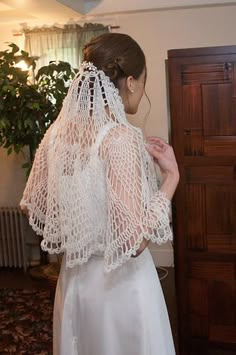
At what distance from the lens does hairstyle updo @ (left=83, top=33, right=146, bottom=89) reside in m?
1.14

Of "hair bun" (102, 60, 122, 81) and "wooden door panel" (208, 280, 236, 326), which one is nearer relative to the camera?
"hair bun" (102, 60, 122, 81)

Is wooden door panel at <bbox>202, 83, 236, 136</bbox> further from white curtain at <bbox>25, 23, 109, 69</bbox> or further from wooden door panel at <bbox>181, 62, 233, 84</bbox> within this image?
white curtain at <bbox>25, 23, 109, 69</bbox>

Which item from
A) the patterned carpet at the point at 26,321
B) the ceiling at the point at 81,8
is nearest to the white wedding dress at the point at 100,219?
the patterned carpet at the point at 26,321

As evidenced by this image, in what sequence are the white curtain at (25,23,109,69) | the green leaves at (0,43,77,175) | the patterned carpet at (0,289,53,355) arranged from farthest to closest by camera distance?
1. the white curtain at (25,23,109,69)
2. the green leaves at (0,43,77,175)
3. the patterned carpet at (0,289,53,355)

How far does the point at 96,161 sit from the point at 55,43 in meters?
2.71

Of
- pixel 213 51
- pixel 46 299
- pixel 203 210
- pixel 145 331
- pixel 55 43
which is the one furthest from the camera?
pixel 55 43

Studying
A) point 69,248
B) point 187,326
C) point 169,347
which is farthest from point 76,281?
point 187,326

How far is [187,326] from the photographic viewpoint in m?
2.22

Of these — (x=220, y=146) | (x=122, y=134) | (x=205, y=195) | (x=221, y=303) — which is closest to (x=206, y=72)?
(x=220, y=146)

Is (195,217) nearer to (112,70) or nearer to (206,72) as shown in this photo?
(206,72)

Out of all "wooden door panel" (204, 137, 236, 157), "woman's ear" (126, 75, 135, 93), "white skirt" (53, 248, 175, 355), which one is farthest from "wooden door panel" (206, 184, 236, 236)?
"woman's ear" (126, 75, 135, 93)

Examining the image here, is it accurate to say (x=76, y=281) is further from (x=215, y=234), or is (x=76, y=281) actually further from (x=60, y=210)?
(x=215, y=234)

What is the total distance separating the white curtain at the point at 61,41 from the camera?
347cm

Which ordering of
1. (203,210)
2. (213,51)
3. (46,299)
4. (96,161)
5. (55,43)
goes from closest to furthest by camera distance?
(96,161)
(213,51)
(203,210)
(46,299)
(55,43)
